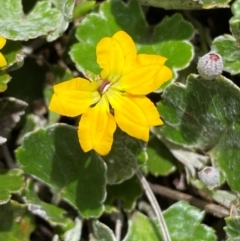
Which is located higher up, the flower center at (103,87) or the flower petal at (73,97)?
the flower petal at (73,97)

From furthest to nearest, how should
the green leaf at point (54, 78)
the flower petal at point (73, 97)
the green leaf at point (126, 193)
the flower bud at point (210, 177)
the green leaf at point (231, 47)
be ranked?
1. the green leaf at point (54, 78)
2. the green leaf at point (126, 193)
3. the green leaf at point (231, 47)
4. the flower bud at point (210, 177)
5. the flower petal at point (73, 97)

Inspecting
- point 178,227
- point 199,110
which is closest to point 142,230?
point 178,227

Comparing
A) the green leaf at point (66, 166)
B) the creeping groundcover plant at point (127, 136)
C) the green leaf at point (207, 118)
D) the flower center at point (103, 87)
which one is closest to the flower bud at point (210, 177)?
the creeping groundcover plant at point (127, 136)

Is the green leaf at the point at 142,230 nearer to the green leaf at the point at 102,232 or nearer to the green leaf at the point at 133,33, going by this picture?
the green leaf at the point at 102,232

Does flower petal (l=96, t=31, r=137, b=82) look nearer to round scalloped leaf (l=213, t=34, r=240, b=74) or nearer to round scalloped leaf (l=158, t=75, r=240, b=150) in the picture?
round scalloped leaf (l=158, t=75, r=240, b=150)

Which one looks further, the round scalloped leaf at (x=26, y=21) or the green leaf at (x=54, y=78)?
the green leaf at (x=54, y=78)

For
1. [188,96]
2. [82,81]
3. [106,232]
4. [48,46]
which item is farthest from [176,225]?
[48,46]

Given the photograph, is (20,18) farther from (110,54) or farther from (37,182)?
(37,182)
